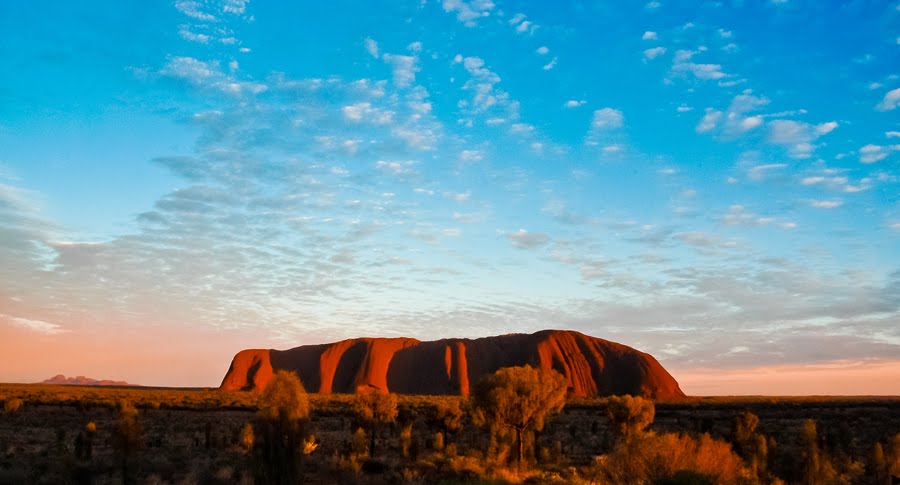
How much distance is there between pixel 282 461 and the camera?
14.4 meters

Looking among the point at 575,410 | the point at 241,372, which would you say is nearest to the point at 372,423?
the point at 575,410

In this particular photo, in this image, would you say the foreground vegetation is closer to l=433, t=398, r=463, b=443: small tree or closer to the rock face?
l=433, t=398, r=463, b=443: small tree

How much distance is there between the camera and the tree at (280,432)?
46.9 ft

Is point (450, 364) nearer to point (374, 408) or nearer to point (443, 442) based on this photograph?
point (374, 408)

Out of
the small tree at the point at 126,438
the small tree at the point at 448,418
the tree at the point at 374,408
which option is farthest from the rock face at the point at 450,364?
the small tree at the point at 126,438

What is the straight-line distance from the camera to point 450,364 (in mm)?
109688

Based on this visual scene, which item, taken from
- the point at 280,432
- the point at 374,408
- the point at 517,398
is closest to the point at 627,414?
the point at 517,398

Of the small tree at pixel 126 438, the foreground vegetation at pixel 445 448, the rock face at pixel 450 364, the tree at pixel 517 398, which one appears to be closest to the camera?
the foreground vegetation at pixel 445 448

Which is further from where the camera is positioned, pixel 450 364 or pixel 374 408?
pixel 450 364

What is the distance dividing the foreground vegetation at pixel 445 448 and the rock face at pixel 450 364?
5203cm

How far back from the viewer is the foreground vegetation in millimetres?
15367

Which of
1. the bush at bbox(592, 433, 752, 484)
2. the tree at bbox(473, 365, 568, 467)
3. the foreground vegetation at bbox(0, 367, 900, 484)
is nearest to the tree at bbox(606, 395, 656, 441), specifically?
the foreground vegetation at bbox(0, 367, 900, 484)

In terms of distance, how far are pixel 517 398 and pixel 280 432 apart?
1349 centimetres

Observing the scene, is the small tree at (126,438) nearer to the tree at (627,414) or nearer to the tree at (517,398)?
the tree at (517,398)
